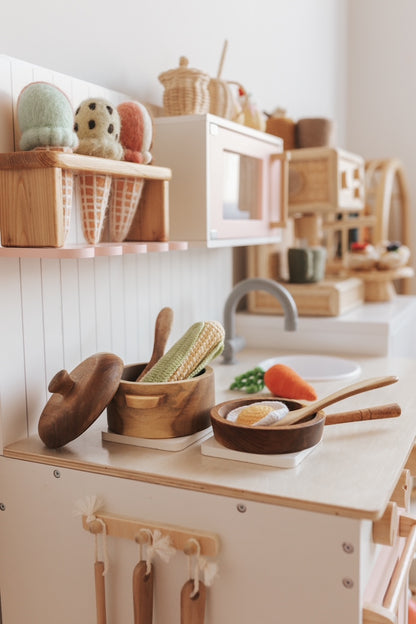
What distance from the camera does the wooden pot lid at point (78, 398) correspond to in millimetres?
1069

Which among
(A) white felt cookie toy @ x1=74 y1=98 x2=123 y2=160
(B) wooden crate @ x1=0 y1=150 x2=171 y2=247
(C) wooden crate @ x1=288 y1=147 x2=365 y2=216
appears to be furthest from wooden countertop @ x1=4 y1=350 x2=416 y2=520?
(C) wooden crate @ x1=288 y1=147 x2=365 y2=216

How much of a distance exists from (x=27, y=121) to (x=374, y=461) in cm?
Answer: 82

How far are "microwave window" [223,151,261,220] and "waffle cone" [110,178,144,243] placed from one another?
0.34m

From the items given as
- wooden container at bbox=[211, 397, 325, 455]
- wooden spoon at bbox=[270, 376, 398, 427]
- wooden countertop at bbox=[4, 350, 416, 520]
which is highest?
wooden spoon at bbox=[270, 376, 398, 427]

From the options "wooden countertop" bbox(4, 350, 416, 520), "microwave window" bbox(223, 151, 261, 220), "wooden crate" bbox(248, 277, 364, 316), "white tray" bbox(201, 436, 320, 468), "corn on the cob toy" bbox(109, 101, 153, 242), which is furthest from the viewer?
"wooden crate" bbox(248, 277, 364, 316)

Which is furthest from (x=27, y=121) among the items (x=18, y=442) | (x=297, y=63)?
(x=297, y=63)

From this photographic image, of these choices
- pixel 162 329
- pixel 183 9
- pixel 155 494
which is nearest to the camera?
pixel 155 494

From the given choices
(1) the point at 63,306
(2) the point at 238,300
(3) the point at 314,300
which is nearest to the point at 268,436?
(1) the point at 63,306

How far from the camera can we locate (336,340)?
1.98 meters

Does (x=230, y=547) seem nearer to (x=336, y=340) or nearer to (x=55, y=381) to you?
(x=55, y=381)

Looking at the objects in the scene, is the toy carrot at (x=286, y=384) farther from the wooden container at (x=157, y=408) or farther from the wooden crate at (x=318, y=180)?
the wooden crate at (x=318, y=180)

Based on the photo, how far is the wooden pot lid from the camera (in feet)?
3.51

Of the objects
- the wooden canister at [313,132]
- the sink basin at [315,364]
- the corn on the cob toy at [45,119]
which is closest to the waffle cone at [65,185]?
the corn on the cob toy at [45,119]

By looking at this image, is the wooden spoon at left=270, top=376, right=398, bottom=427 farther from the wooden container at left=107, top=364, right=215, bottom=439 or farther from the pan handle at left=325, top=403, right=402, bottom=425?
the wooden container at left=107, top=364, right=215, bottom=439
